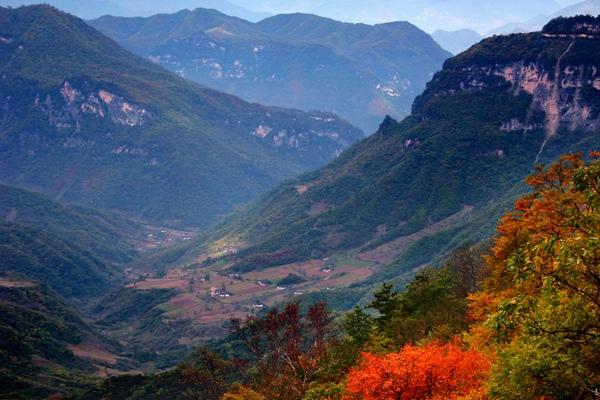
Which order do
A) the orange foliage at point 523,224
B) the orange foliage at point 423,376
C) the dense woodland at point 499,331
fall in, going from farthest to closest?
the orange foliage at point 523,224, the orange foliage at point 423,376, the dense woodland at point 499,331

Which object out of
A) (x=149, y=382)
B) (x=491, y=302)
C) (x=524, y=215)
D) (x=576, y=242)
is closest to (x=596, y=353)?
(x=576, y=242)

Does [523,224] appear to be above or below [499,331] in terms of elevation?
above

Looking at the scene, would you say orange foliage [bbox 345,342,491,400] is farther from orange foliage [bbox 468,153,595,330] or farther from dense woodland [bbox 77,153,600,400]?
orange foliage [bbox 468,153,595,330]

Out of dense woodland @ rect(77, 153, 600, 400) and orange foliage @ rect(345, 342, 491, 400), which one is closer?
dense woodland @ rect(77, 153, 600, 400)

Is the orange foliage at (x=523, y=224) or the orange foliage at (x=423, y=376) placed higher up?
the orange foliage at (x=523, y=224)

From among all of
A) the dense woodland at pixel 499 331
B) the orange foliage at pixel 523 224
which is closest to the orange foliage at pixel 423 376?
the dense woodland at pixel 499 331

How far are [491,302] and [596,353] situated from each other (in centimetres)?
3113

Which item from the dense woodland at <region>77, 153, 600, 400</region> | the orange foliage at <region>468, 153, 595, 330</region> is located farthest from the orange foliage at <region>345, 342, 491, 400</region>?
the orange foliage at <region>468, 153, 595, 330</region>

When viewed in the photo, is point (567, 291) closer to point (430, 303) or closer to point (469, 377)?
point (469, 377)

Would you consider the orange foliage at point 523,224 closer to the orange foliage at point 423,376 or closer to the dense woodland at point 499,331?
the dense woodland at point 499,331

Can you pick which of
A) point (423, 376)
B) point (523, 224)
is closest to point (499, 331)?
point (423, 376)

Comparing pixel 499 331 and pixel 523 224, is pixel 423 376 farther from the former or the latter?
pixel 523 224

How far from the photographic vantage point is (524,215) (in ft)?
232

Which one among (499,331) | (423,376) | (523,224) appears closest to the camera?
(499,331)
